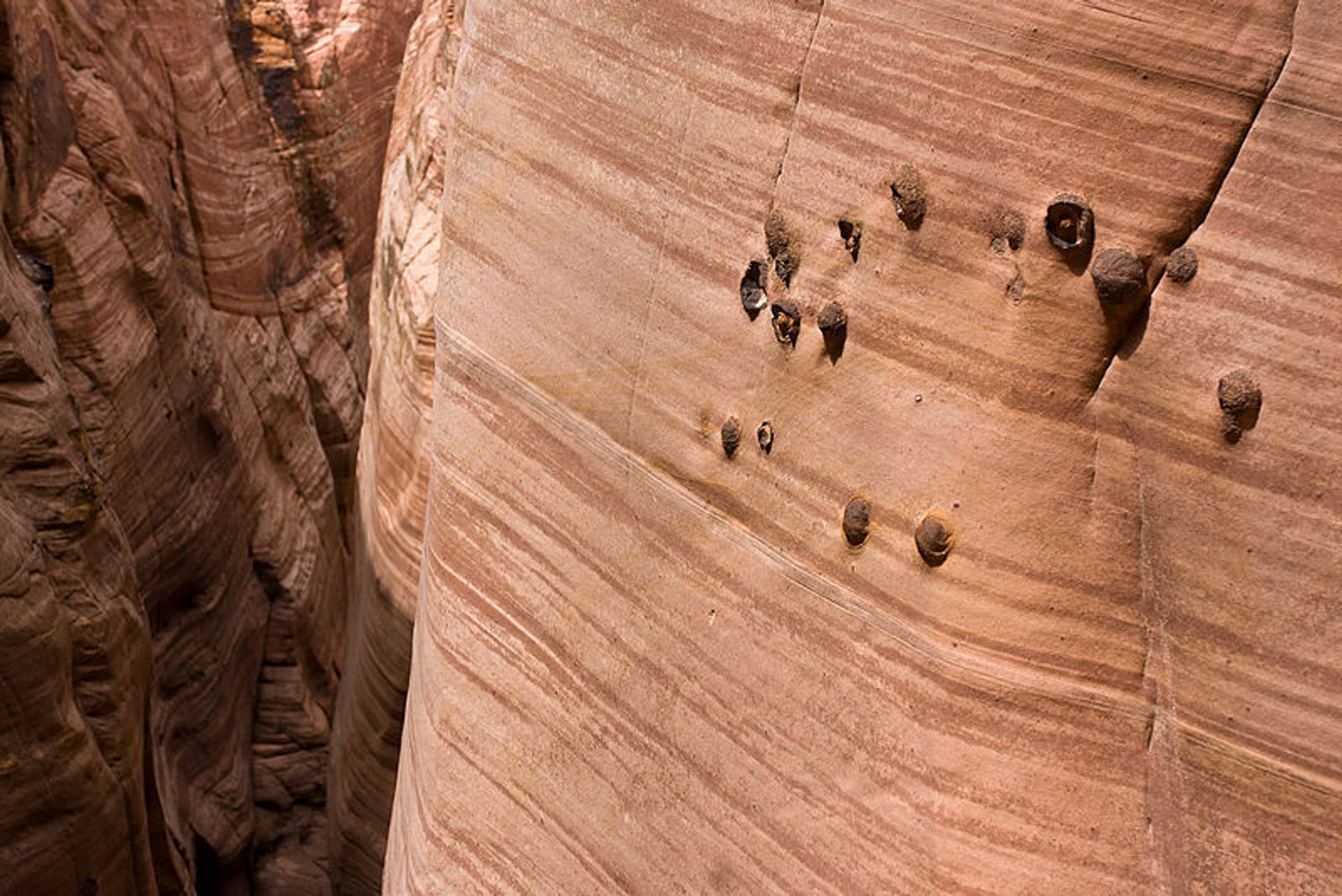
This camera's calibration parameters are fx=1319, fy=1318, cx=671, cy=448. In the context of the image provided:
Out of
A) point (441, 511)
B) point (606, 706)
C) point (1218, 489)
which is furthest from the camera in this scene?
point (441, 511)

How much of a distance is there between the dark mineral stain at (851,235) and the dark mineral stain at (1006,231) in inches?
10.0

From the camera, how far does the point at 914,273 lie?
2205 mm

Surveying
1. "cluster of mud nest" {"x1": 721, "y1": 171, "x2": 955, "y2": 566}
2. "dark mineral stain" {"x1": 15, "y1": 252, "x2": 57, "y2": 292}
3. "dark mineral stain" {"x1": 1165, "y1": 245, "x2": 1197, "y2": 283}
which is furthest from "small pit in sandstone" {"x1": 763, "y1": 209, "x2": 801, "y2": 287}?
"dark mineral stain" {"x1": 15, "y1": 252, "x2": 57, "y2": 292}

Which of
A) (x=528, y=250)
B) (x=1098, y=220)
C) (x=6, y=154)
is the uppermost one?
(x=1098, y=220)

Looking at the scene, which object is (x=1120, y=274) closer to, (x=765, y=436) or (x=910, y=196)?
(x=910, y=196)

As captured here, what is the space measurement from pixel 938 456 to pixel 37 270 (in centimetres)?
497

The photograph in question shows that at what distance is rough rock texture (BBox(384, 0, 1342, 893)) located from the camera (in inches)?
77.4

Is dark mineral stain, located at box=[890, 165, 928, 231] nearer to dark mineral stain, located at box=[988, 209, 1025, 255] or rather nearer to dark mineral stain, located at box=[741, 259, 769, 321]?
A: dark mineral stain, located at box=[988, 209, 1025, 255]

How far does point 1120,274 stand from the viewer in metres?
2.00

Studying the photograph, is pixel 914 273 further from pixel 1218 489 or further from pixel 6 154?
pixel 6 154

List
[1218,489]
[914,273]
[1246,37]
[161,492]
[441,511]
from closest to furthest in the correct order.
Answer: [1246,37] < [1218,489] < [914,273] < [441,511] < [161,492]

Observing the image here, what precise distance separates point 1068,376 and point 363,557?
4.32m

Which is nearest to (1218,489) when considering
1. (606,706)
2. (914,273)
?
(914,273)

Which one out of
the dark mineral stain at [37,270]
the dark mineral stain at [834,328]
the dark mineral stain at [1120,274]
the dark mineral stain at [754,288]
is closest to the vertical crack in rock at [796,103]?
the dark mineral stain at [754,288]
